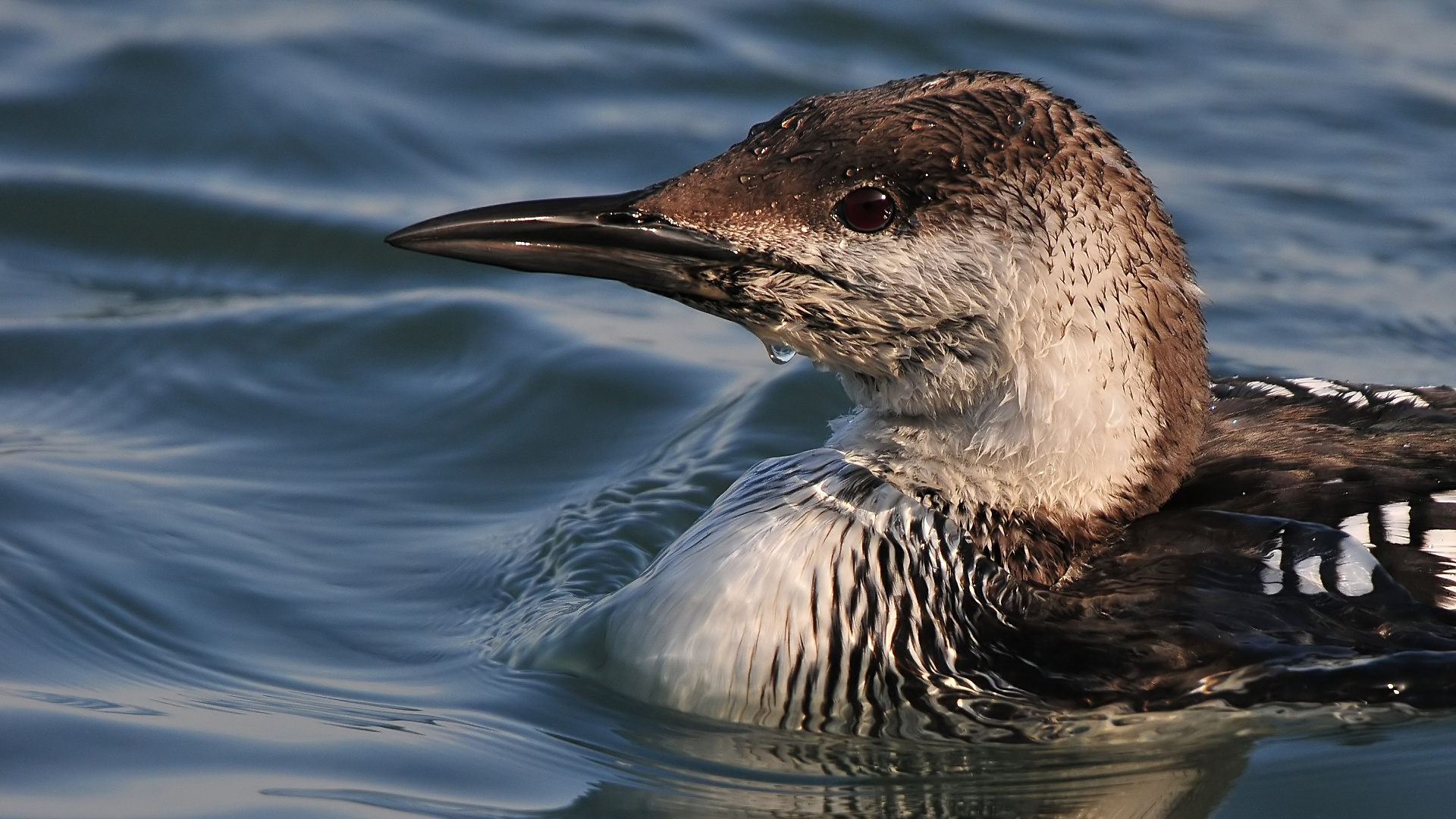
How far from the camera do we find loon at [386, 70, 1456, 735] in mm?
4070

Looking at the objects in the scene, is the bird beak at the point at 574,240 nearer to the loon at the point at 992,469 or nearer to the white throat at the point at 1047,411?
the loon at the point at 992,469

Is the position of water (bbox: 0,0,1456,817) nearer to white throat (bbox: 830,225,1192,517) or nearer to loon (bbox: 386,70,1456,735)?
loon (bbox: 386,70,1456,735)

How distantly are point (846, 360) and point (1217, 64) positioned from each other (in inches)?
234

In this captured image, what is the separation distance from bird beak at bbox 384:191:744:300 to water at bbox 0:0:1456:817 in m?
1.09

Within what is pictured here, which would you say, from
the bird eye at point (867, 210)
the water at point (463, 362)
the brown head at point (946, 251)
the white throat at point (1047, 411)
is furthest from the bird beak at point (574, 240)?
the water at point (463, 362)

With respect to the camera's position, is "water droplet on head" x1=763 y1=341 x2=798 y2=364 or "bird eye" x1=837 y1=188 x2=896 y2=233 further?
"water droplet on head" x1=763 y1=341 x2=798 y2=364

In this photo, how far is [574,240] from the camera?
13.5 feet

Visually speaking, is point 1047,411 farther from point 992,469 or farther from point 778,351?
point 778,351

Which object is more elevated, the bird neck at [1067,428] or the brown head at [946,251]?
the brown head at [946,251]

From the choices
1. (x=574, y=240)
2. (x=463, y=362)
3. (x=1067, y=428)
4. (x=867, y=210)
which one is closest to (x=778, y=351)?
(x=867, y=210)

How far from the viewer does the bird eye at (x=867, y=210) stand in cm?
405

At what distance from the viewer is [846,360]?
4277 millimetres

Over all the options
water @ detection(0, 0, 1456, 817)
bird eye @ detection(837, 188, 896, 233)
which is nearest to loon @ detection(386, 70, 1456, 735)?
bird eye @ detection(837, 188, 896, 233)

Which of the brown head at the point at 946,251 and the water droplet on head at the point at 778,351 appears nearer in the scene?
the brown head at the point at 946,251
